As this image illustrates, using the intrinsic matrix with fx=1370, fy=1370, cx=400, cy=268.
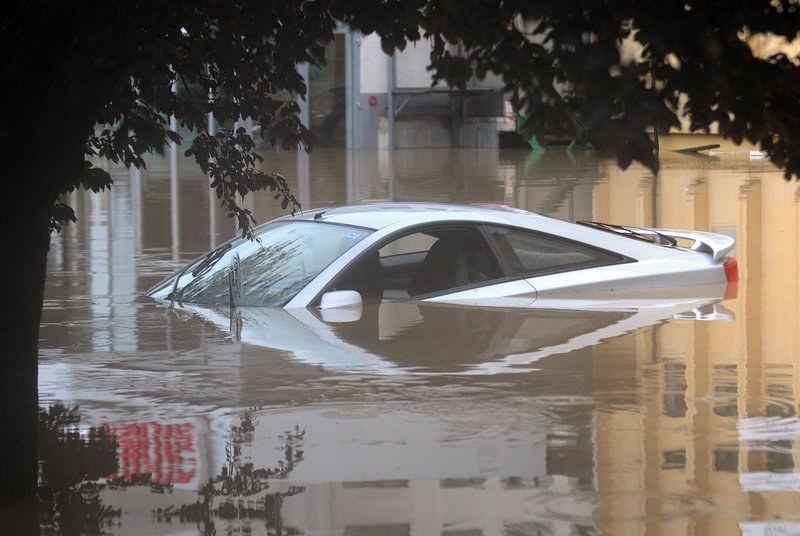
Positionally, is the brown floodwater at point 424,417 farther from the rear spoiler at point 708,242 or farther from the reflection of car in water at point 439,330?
the rear spoiler at point 708,242

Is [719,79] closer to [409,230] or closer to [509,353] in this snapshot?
[509,353]

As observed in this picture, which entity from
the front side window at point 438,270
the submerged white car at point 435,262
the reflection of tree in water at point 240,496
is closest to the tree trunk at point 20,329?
the reflection of tree in water at point 240,496

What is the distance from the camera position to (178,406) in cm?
683

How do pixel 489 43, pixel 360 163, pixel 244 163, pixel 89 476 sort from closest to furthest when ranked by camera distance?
pixel 489 43 < pixel 89 476 < pixel 244 163 < pixel 360 163

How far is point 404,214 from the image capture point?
9.31 metres

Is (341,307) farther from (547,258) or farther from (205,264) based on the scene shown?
(547,258)

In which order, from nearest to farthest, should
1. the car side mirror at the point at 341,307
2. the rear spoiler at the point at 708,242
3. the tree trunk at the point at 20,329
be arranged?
the tree trunk at the point at 20,329 < the car side mirror at the point at 341,307 < the rear spoiler at the point at 708,242

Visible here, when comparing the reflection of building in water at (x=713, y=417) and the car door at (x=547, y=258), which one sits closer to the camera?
the reflection of building in water at (x=713, y=417)

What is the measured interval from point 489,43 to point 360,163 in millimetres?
29163

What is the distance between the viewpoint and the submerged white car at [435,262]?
29.7 ft

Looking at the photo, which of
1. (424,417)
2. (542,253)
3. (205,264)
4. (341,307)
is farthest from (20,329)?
(542,253)

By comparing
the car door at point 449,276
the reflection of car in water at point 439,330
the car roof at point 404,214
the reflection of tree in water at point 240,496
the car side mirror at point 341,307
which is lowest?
the reflection of tree in water at point 240,496

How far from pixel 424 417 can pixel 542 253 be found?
129 inches

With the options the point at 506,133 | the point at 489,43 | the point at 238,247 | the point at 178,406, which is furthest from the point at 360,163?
the point at 489,43
